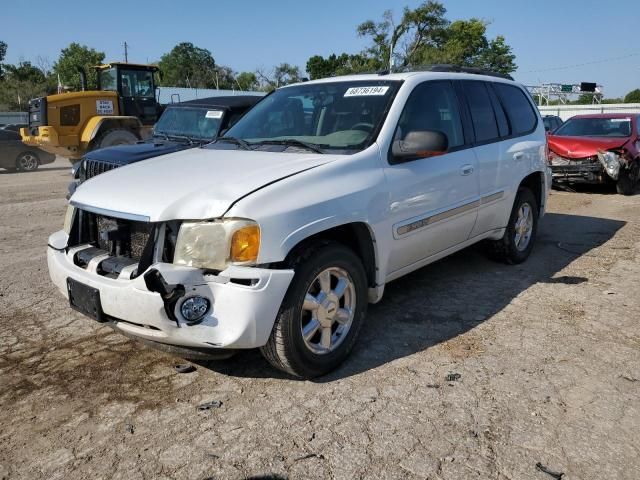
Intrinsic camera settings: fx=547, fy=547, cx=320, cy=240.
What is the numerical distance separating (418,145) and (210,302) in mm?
1762

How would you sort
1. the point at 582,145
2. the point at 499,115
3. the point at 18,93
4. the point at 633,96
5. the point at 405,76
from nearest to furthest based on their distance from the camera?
the point at 405,76
the point at 499,115
the point at 582,145
the point at 18,93
the point at 633,96

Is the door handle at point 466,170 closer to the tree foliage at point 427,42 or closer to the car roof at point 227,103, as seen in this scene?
the car roof at point 227,103

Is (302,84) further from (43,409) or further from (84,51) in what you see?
(84,51)

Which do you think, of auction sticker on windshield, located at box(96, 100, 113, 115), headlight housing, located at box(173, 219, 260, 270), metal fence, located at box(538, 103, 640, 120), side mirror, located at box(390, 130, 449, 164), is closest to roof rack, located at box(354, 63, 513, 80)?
side mirror, located at box(390, 130, 449, 164)

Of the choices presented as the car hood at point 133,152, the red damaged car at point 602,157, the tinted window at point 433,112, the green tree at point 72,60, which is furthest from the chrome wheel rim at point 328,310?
the green tree at point 72,60

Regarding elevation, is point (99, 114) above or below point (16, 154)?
above

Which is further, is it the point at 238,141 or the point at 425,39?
the point at 425,39

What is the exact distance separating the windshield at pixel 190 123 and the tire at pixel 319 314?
5147mm

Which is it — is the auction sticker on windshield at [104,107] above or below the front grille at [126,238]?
above

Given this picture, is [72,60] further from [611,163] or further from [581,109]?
[611,163]

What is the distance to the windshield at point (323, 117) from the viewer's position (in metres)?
3.80

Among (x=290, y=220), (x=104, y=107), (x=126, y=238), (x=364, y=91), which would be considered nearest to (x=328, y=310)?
(x=290, y=220)

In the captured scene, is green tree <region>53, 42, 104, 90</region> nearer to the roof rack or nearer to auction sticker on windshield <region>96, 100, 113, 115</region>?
auction sticker on windshield <region>96, 100, 113, 115</region>

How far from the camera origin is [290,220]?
2936 millimetres
